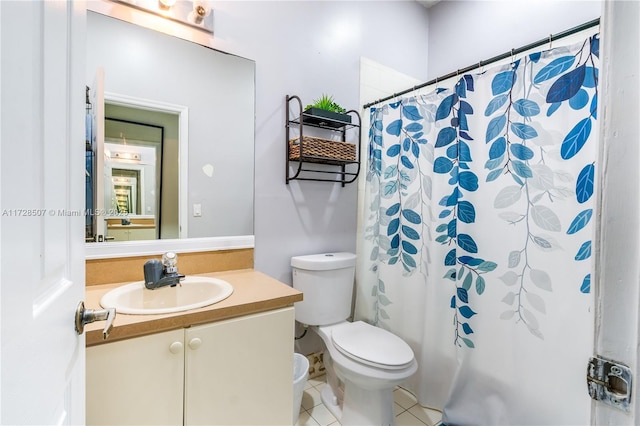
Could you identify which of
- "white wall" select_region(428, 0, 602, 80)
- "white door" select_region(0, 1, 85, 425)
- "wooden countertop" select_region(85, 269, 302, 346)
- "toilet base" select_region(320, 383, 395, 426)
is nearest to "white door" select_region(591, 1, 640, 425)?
"white door" select_region(0, 1, 85, 425)

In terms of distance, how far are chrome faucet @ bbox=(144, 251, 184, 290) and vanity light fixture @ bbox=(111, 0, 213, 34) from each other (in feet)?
3.57

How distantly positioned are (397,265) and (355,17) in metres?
1.67

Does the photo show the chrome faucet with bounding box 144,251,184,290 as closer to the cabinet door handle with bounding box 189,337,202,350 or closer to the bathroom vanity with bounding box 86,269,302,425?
the bathroom vanity with bounding box 86,269,302,425

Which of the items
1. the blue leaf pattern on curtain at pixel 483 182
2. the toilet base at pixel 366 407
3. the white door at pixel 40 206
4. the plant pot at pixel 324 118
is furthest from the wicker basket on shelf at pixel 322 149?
the toilet base at pixel 366 407

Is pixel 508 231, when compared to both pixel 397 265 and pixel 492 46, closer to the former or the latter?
pixel 397 265

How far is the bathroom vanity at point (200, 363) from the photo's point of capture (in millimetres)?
870

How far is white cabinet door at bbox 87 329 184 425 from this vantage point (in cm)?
85

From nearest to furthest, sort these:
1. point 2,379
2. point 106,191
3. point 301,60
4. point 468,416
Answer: point 2,379 → point 106,191 → point 468,416 → point 301,60

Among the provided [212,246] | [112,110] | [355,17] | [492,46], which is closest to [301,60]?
[355,17]

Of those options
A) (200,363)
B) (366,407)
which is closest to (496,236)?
(366,407)

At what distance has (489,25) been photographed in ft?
6.67

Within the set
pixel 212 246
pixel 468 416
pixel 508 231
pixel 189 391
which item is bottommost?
pixel 468 416

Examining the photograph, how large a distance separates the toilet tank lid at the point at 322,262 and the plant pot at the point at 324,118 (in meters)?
0.80

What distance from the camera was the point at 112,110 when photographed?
126 cm
